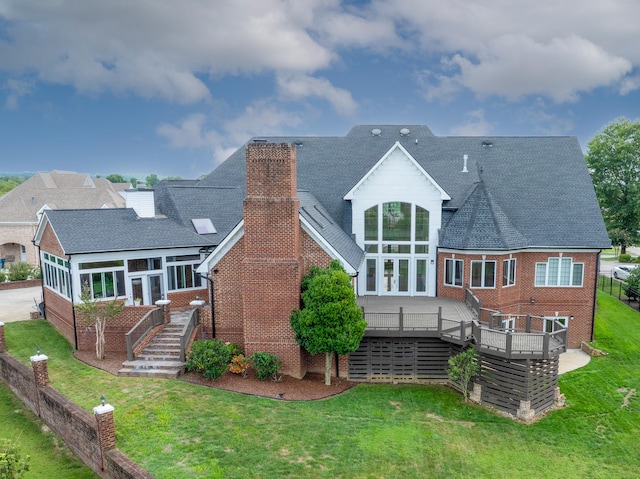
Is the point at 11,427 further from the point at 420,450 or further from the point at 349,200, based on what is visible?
the point at 349,200

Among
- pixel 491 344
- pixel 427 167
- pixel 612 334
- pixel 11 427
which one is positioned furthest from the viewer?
pixel 427 167

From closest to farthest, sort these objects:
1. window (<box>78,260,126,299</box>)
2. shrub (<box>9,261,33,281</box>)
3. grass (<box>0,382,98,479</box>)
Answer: grass (<box>0,382,98,479</box>) < window (<box>78,260,126,299</box>) < shrub (<box>9,261,33,281</box>)

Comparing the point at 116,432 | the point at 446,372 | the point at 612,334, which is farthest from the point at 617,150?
the point at 116,432

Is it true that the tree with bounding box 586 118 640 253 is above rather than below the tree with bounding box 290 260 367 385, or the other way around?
above

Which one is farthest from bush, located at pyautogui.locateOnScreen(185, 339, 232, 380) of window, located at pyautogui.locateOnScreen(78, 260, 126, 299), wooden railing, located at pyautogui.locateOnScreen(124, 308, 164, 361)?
window, located at pyautogui.locateOnScreen(78, 260, 126, 299)

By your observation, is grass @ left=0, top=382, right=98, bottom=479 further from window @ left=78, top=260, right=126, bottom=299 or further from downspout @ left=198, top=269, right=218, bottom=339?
downspout @ left=198, top=269, right=218, bottom=339

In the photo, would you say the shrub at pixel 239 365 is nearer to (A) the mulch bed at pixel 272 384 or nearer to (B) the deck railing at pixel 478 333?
(A) the mulch bed at pixel 272 384

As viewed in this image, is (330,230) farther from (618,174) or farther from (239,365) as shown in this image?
(618,174)
